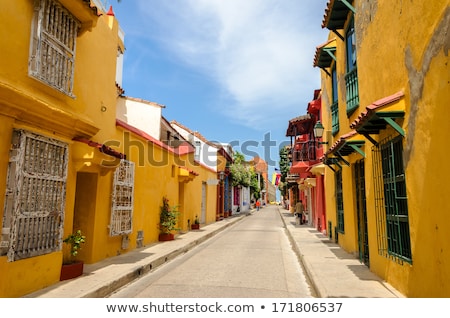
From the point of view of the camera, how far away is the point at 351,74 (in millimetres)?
9250

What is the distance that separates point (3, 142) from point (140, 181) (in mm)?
6090

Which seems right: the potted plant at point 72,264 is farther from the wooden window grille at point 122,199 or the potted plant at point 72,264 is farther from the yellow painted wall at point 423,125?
the yellow painted wall at point 423,125

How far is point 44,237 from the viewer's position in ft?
20.5

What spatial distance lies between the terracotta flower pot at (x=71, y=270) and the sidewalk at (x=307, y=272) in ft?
0.47

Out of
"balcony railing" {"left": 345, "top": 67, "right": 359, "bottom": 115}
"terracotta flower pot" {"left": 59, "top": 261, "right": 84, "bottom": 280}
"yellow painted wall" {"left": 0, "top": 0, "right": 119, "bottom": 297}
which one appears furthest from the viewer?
"balcony railing" {"left": 345, "top": 67, "right": 359, "bottom": 115}

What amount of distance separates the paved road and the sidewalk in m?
0.26

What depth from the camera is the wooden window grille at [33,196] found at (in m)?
5.45

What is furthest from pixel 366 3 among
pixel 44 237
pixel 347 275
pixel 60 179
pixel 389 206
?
pixel 44 237

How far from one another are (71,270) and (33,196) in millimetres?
1871

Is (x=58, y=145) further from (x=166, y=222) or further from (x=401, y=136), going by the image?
(x=166, y=222)

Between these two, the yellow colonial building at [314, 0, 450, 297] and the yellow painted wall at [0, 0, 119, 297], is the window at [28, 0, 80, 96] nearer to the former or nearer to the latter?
the yellow painted wall at [0, 0, 119, 297]

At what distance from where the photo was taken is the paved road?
254 inches

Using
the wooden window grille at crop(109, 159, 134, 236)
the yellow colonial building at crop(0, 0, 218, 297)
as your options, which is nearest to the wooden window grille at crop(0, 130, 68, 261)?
the yellow colonial building at crop(0, 0, 218, 297)

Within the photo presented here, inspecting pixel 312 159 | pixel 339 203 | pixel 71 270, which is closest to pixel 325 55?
pixel 339 203
